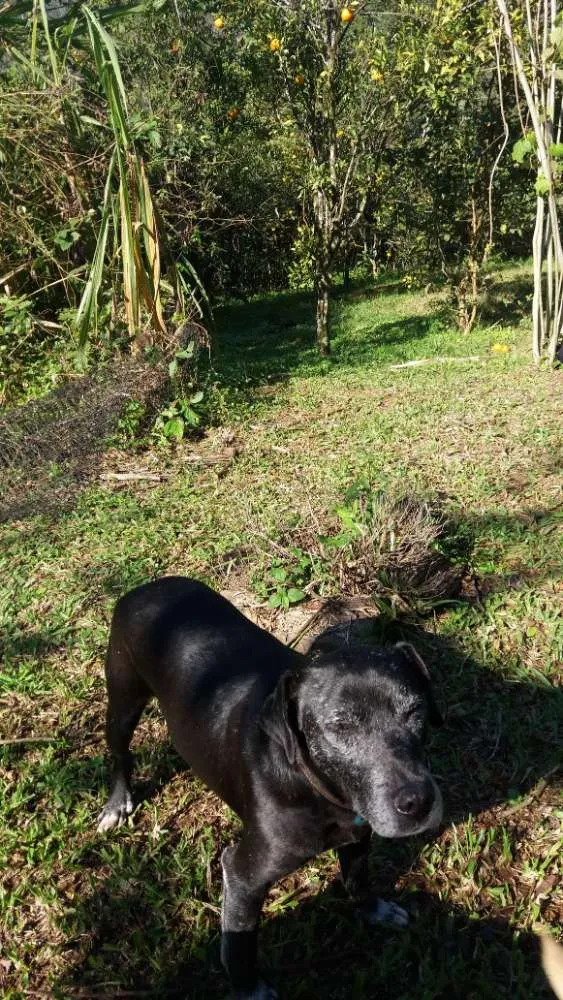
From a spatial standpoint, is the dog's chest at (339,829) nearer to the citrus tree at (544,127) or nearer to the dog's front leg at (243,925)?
the dog's front leg at (243,925)

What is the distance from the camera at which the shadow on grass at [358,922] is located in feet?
6.79

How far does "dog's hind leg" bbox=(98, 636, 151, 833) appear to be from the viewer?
2570mm

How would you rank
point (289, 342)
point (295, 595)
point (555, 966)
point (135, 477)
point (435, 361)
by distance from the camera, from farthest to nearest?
point (289, 342) → point (435, 361) → point (135, 477) → point (295, 595) → point (555, 966)

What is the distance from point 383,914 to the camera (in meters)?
2.21

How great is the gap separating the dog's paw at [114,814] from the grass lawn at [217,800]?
0.15 ft

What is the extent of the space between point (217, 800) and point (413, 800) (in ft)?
4.55

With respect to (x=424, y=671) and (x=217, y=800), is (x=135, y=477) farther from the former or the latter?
(x=424, y=671)

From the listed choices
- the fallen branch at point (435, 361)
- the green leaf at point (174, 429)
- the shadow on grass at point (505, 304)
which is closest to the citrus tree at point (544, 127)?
the fallen branch at point (435, 361)

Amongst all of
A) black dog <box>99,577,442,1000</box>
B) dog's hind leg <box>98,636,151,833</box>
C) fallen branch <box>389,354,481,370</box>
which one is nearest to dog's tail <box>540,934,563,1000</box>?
black dog <box>99,577,442,1000</box>

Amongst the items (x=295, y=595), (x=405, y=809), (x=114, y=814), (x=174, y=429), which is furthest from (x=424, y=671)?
(x=174, y=429)

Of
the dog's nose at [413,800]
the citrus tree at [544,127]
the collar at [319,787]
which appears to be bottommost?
the collar at [319,787]

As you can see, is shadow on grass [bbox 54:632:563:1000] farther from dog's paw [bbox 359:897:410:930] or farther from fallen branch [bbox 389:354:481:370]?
fallen branch [bbox 389:354:481:370]

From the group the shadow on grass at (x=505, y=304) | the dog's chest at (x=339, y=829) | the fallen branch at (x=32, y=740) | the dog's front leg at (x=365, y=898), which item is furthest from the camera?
the shadow on grass at (x=505, y=304)

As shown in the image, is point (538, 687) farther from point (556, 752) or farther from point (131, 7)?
point (131, 7)
